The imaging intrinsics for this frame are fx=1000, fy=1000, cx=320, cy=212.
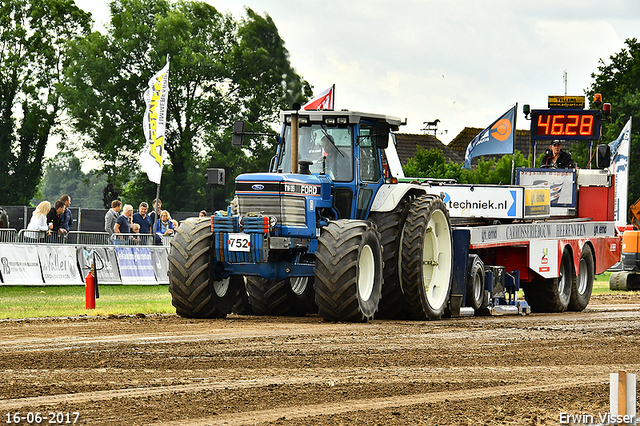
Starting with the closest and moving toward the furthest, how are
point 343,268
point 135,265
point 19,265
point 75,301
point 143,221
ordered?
1. point 343,268
2. point 75,301
3. point 19,265
4. point 135,265
5. point 143,221

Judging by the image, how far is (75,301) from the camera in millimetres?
16828

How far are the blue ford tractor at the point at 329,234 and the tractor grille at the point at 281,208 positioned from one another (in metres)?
0.01

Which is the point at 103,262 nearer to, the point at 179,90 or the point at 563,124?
the point at 563,124

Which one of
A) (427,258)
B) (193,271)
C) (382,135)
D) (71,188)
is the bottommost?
(193,271)

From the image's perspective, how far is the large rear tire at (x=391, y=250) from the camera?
13.3 meters

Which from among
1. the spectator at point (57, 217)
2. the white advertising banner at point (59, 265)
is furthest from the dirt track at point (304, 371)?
the spectator at point (57, 217)

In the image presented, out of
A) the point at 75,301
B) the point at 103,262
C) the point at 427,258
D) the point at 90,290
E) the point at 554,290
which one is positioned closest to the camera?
the point at 427,258

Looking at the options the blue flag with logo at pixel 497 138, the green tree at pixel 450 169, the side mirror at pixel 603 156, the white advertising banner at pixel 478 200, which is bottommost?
the white advertising banner at pixel 478 200

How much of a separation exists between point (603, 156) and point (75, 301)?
375 inches

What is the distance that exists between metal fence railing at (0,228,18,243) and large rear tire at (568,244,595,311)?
1055 centimetres

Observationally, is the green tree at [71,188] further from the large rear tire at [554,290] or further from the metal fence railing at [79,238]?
the large rear tire at [554,290]

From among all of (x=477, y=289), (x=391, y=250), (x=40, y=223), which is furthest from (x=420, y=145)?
(x=391, y=250)

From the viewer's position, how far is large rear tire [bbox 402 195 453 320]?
13203mm

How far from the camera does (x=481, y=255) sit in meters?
16.6
